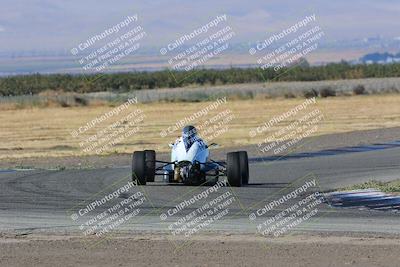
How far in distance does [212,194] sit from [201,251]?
23.7ft

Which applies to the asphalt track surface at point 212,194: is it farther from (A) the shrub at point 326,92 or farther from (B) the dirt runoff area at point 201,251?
(A) the shrub at point 326,92

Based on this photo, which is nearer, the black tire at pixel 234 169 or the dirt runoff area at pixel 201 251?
the dirt runoff area at pixel 201 251

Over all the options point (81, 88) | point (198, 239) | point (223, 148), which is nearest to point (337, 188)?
point (198, 239)

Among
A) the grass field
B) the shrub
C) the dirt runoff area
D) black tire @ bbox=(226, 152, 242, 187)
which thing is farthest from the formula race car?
the shrub

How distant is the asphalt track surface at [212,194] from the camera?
17.0 m

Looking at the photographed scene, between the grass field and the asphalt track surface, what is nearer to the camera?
the asphalt track surface

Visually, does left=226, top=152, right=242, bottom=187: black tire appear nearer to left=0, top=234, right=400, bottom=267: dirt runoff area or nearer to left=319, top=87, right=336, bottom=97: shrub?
left=0, top=234, right=400, bottom=267: dirt runoff area

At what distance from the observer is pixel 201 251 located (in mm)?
14289

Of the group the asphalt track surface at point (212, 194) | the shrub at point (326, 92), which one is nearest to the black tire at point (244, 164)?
the asphalt track surface at point (212, 194)

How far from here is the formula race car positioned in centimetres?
2292

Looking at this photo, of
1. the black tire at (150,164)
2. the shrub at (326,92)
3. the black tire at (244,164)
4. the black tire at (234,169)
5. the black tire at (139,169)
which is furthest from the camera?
the shrub at (326,92)

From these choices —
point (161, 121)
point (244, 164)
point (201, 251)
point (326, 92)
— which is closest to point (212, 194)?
point (244, 164)

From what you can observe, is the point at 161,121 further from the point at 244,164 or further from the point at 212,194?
the point at 212,194

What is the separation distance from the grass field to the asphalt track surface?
8.83 meters
